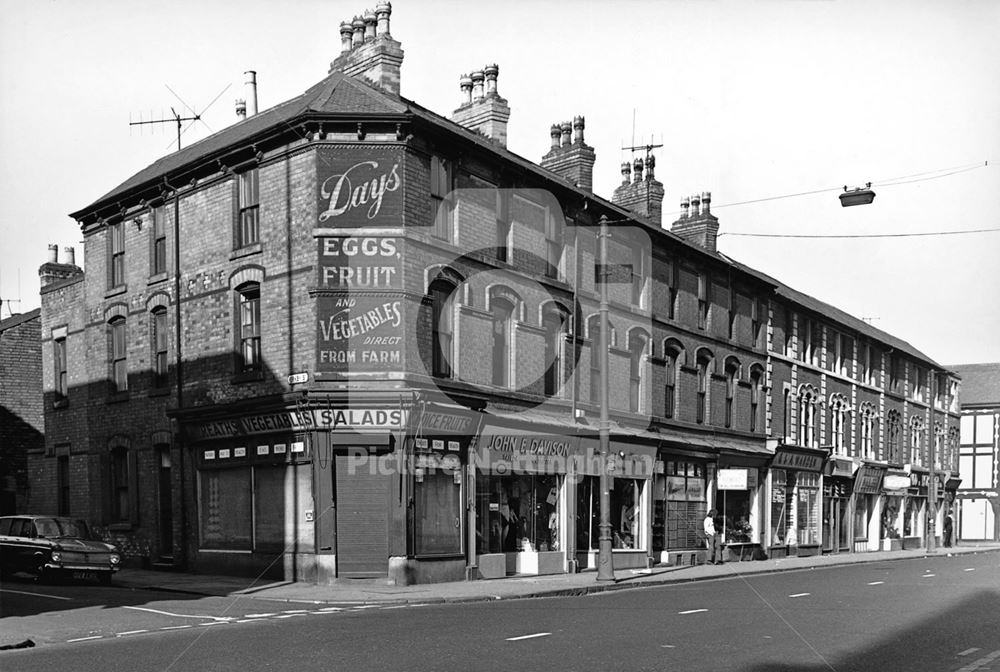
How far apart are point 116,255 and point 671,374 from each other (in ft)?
56.7

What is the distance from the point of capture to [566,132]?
31.9 meters

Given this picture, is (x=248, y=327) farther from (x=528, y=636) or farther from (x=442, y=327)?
(x=528, y=636)

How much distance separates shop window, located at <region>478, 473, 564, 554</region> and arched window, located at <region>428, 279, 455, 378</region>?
2912mm

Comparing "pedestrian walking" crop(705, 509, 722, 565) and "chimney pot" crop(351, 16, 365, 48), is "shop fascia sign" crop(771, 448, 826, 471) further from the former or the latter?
"chimney pot" crop(351, 16, 365, 48)

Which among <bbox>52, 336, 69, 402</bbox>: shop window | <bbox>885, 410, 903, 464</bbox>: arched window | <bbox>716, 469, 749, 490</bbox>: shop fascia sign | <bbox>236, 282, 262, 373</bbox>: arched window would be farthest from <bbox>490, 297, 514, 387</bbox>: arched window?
<bbox>885, 410, 903, 464</bbox>: arched window

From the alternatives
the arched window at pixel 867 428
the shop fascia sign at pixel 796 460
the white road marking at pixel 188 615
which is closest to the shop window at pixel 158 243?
the white road marking at pixel 188 615

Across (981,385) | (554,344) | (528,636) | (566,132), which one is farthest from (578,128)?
(981,385)

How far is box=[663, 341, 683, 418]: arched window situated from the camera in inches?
1275

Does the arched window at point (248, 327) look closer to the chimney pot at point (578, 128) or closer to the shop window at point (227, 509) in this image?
the shop window at point (227, 509)

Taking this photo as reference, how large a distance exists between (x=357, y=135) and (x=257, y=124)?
500 centimetres

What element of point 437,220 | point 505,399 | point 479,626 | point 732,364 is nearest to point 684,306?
point 732,364

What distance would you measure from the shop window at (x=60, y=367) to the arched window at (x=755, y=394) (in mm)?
23580

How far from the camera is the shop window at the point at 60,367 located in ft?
101

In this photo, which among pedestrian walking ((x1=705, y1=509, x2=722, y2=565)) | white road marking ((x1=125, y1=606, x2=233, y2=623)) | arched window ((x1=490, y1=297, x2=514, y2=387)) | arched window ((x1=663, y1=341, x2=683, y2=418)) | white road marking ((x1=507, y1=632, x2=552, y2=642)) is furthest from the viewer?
arched window ((x1=663, y1=341, x2=683, y2=418))
